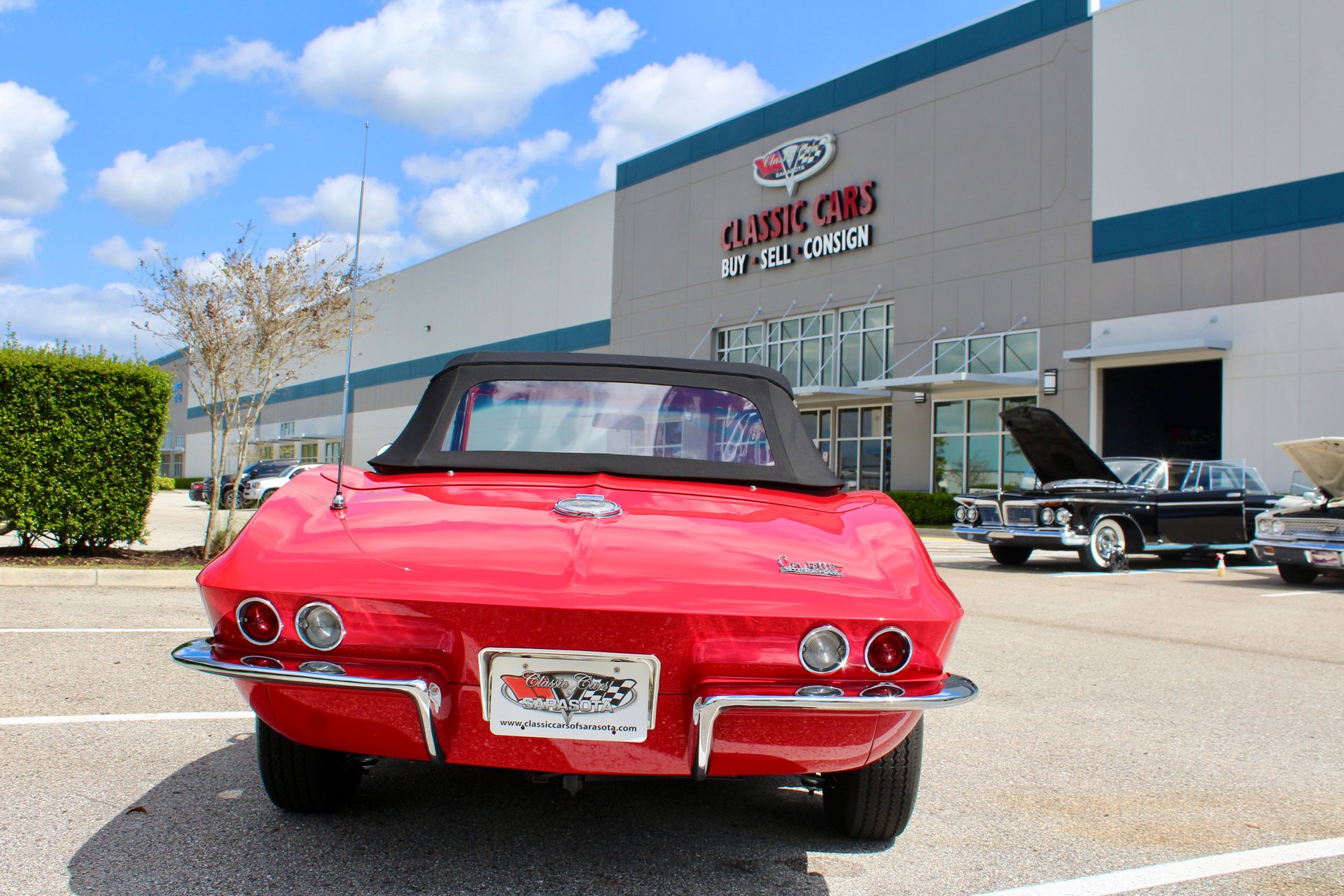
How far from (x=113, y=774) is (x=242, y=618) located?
1625mm

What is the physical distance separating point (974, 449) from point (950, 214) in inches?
238

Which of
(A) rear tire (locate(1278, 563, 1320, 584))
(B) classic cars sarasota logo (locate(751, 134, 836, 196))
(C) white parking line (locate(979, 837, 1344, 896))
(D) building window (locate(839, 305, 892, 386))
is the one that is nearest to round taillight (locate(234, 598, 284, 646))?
(C) white parking line (locate(979, 837, 1344, 896))

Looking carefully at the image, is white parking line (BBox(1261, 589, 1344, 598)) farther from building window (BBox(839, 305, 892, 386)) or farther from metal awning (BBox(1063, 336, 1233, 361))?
building window (BBox(839, 305, 892, 386))

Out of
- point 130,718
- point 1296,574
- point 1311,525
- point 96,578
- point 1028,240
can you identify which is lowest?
point 130,718

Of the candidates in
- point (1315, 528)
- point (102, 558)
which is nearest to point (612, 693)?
point (102, 558)

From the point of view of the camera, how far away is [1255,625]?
27.2ft

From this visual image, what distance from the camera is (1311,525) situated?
37.9ft

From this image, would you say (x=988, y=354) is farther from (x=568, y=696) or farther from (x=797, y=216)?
(x=568, y=696)

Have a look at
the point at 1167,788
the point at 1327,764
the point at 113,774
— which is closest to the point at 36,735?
the point at 113,774

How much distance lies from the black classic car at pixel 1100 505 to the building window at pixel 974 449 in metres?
10.3

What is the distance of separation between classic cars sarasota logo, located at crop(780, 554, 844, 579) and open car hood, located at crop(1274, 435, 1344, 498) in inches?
425

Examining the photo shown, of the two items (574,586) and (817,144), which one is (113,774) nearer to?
(574,586)

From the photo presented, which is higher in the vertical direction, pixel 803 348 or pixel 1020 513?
pixel 803 348

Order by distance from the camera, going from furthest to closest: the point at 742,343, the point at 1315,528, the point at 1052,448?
1. the point at 742,343
2. the point at 1052,448
3. the point at 1315,528
